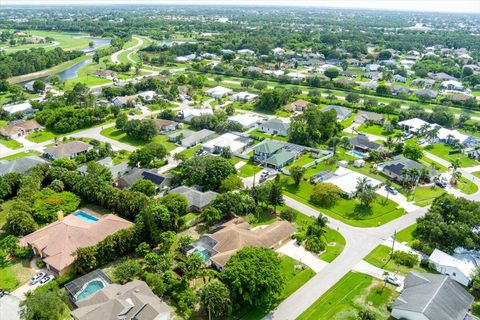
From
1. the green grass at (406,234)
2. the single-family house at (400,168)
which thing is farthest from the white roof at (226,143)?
the green grass at (406,234)

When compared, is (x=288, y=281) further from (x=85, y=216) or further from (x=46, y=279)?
(x=85, y=216)

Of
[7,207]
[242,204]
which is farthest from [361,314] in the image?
[7,207]

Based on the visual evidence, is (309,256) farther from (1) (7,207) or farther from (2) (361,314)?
(1) (7,207)

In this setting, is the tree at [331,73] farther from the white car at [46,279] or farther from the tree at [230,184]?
the white car at [46,279]

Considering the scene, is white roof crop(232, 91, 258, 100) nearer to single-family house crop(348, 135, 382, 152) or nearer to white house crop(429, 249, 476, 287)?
single-family house crop(348, 135, 382, 152)

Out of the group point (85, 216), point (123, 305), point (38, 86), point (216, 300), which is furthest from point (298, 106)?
point (123, 305)
